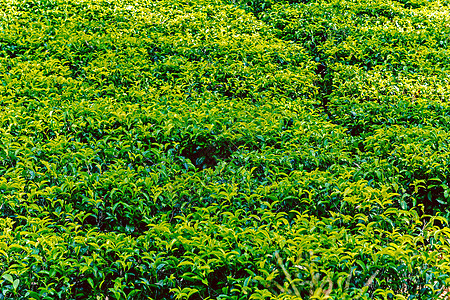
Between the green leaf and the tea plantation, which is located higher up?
the tea plantation

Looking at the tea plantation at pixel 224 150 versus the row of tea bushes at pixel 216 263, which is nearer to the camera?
the row of tea bushes at pixel 216 263

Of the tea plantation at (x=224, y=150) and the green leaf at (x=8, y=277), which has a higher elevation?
the tea plantation at (x=224, y=150)

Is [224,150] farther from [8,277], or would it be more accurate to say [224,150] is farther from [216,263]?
[8,277]

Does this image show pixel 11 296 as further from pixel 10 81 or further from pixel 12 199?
pixel 10 81

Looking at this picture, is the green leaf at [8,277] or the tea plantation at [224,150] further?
the tea plantation at [224,150]

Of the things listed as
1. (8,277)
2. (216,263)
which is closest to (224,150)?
(216,263)

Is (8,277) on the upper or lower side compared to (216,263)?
lower

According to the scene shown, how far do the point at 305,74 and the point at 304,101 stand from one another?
2.47 feet

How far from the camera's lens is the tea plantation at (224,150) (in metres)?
3.28

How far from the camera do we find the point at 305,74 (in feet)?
21.3

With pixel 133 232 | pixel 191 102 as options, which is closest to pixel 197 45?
pixel 191 102

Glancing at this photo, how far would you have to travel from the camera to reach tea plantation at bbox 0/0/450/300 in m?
3.28

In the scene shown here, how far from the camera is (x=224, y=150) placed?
4906mm

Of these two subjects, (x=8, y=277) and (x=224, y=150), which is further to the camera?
(x=224, y=150)
